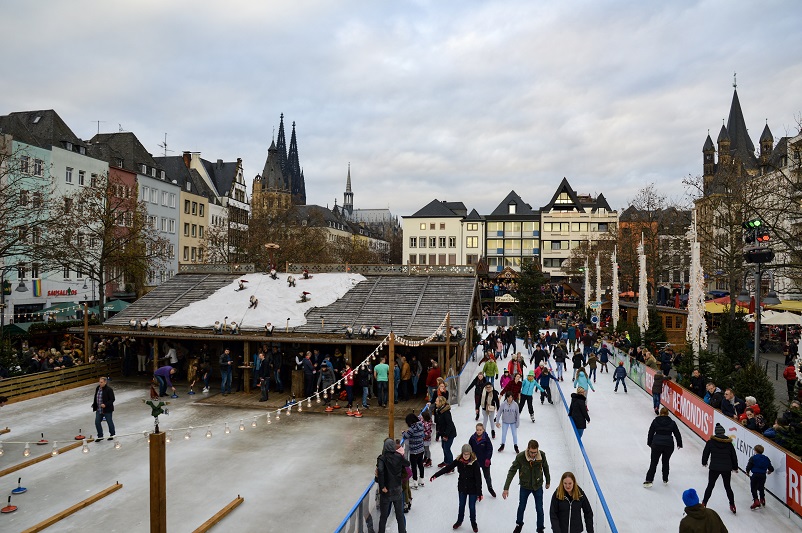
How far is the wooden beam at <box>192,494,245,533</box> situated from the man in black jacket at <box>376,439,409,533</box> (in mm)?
3377

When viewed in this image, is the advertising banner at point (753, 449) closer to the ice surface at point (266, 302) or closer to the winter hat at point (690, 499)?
the winter hat at point (690, 499)

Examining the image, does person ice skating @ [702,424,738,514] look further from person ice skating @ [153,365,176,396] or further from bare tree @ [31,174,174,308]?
bare tree @ [31,174,174,308]

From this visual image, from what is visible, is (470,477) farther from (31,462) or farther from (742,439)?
(31,462)

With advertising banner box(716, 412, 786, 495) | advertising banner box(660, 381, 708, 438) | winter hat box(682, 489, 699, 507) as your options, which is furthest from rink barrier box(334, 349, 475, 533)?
advertising banner box(660, 381, 708, 438)

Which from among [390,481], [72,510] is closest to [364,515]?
[390,481]

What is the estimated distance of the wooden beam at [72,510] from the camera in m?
9.54

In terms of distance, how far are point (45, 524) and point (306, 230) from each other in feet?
142

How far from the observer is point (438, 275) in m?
25.6

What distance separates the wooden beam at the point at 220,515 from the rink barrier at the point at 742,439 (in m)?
10.3

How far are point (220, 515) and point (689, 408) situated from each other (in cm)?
1267

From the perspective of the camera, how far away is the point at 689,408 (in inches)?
597

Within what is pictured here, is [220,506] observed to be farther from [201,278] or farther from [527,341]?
[527,341]

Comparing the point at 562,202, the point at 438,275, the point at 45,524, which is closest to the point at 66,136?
the point at 438,275

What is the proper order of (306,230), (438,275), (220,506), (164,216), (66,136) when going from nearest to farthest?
(220,506) → (438,275) → (66,136) → (306,230) → (164,216)
